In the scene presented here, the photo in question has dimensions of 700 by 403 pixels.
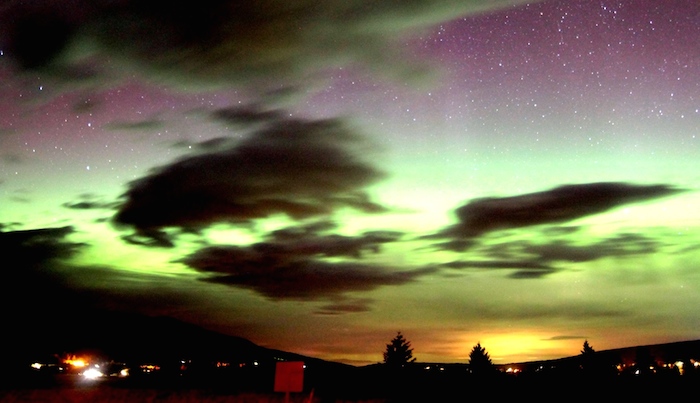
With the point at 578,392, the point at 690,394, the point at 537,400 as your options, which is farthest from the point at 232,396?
the point at 690,394

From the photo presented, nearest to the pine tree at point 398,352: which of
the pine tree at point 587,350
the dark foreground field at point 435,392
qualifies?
the pine tree at point 587,350

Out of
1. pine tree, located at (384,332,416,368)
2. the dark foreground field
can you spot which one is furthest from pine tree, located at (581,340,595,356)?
the dark foreground field

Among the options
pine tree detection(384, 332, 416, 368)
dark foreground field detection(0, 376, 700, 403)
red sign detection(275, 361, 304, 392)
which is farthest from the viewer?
pine tree detection(384, 332, 416, 368)

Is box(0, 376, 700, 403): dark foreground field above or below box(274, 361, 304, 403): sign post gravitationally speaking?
below

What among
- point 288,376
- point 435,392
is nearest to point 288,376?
point 288,376

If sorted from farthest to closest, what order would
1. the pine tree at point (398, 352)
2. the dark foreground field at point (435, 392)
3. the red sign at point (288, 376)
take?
the pine tree at point (398, 352) → the dark foreground field at point (435, 392) → the red sign at point (288, 376)

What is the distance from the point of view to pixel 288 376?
54.5 ft

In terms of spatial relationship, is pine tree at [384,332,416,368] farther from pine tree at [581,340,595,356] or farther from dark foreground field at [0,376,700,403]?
dark foreground field at [0,376,700,403]

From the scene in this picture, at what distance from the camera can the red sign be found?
16.5 m

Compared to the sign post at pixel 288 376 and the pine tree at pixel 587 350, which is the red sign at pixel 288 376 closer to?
the sign post at pixel 288 376

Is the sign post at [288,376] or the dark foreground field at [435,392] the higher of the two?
the sign post at [288,376]

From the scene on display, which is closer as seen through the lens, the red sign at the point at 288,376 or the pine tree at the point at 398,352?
the red sign at the point at 288,376

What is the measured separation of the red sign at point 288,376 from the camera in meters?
16.5

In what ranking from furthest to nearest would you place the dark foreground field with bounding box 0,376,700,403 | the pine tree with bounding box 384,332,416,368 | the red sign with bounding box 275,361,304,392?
the pine tree with bounding box 384,332,416,368 < the dark foreground field with bounding box 0,376,700,403 < the red sign with bounding box 275,361,304,392
